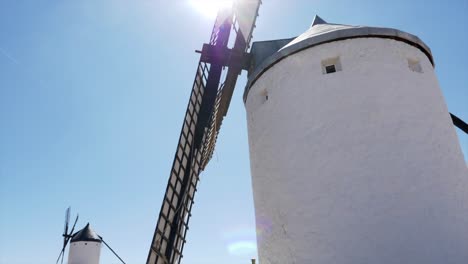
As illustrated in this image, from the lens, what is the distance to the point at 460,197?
4586 mm

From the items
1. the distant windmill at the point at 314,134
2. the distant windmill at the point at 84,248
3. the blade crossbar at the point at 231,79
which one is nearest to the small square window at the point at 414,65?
the distant windmill at the point at 314,134

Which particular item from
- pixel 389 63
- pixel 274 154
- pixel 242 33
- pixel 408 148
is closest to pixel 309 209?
pixel 274 154

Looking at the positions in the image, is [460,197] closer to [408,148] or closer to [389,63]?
[408,148]

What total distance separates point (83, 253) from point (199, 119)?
13854mm

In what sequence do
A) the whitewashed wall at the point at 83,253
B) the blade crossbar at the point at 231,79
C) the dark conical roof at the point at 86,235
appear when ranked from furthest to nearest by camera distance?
the dark conical roof at the point at 86,235 < the whitewashed wall at the point at 83,253 < the blade crossbar at the point at 231,79

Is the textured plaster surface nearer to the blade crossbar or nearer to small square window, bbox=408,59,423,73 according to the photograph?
small square window, bbox=408,59,423,73

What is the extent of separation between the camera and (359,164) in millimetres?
4621

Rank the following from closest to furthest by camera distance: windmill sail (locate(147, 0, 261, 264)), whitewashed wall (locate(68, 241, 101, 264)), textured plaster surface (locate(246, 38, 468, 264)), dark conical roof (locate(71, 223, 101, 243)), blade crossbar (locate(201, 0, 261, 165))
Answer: textured plaster surface (locate(246, 38, 468, 264)) → windmill sail (locate(147, 0, 261, 264)) → blade crossbar (locate(201, 0, 261, 165)) → whitewashed wall (locate(68, 241, 101, 264)) → dark conical roof (locate(71, 223, 101, 243))

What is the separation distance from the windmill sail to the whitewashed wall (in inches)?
511

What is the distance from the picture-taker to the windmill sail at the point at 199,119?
A: 6.96m

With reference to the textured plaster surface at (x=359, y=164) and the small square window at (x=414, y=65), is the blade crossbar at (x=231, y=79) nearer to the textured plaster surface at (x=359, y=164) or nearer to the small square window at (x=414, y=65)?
the textured plaster surface at (x=359, y=164)

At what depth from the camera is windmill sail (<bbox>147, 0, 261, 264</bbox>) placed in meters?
6.96

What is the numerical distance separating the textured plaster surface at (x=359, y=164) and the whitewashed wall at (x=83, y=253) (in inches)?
626

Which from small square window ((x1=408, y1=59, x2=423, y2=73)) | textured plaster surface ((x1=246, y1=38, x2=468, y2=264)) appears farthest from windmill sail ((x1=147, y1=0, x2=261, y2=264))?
small square window ((x1=408, y1=59, x2=423, y2=73))
